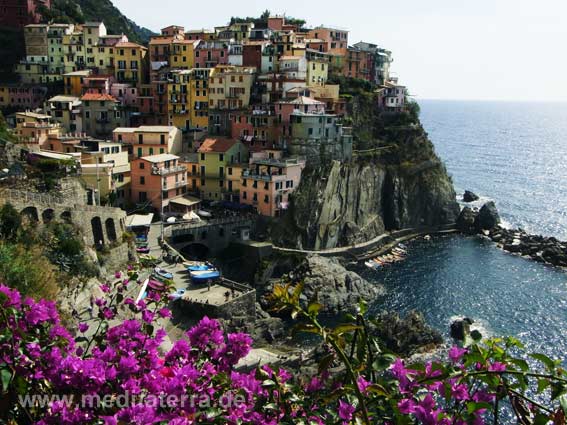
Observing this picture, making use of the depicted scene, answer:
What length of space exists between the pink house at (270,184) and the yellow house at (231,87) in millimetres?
14060

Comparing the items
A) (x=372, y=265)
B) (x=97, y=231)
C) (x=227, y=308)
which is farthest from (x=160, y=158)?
(x=372, y=265)

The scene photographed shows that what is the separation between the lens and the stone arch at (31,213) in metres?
39.4

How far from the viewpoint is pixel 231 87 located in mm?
77375

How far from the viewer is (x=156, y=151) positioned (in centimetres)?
6838

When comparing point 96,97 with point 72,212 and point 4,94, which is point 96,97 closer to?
point 4,94

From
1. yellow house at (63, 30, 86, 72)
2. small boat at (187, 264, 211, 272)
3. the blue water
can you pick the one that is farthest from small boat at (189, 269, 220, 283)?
the blue water

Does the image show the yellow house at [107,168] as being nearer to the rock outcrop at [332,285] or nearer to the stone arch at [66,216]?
the stone arch at [66,216]

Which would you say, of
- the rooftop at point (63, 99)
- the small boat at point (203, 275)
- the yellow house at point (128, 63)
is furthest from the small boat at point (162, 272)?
the yellow house at point (128, 63)

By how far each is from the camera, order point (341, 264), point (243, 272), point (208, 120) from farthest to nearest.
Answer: point (208, 120) < point (341, 264) < point (243, 272)

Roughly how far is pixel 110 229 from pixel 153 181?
599 inches

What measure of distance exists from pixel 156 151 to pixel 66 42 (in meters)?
33.1

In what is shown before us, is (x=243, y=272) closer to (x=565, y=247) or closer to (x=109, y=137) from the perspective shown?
(x=109, y=137)

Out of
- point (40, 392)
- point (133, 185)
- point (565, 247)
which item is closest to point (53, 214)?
point (133, 185)

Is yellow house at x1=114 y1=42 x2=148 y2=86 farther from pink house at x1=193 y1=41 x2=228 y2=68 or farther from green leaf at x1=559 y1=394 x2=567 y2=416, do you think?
green leaf at x1=559 y1=394 x2=567 y2=416
